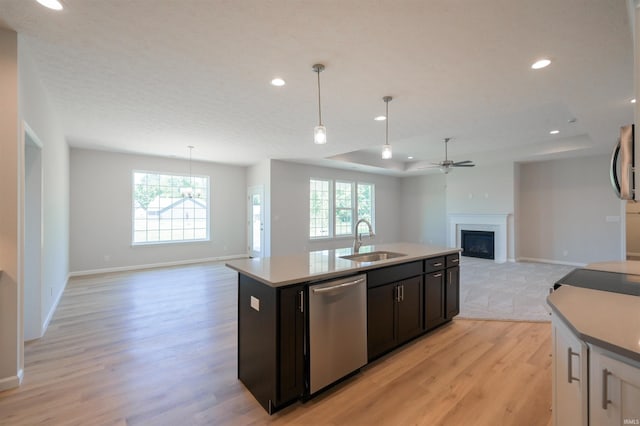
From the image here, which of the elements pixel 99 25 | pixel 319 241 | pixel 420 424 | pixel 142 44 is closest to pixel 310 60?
pixel 142 44

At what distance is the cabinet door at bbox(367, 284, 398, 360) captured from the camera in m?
2.41

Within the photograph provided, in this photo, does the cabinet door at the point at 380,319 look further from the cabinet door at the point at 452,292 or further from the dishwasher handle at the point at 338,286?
the cabinet door at the point at 452,292

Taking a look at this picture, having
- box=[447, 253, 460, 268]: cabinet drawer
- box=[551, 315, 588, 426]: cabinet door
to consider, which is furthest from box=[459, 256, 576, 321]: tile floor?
box=[551, 315, 588, 426]: cabinet door

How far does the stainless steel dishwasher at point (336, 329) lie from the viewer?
1.97m

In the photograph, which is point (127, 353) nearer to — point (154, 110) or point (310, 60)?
point (154, 110)

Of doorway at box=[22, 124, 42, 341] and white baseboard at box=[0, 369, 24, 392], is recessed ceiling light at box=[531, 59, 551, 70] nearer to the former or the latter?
doorway at box=[22, 124, 42, 341]

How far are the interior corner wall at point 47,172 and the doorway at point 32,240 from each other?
0.08 meters

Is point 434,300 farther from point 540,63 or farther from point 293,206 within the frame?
point 293,206

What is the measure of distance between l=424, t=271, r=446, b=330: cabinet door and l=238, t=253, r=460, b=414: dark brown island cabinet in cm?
1

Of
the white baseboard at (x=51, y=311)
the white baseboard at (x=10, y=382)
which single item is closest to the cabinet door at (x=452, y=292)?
the white baseboard at (x=10, y=382)

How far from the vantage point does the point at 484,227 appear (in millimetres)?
7691

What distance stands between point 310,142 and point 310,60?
290cm

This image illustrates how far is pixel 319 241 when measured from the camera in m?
8.05

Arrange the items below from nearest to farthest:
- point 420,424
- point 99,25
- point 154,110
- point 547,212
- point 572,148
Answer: point 420,424
point 99,25
point 154,110
point 572,148
point 547,212
